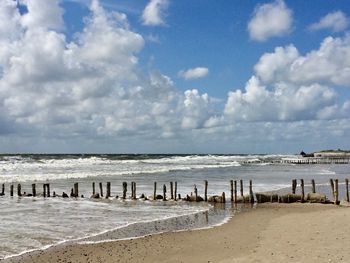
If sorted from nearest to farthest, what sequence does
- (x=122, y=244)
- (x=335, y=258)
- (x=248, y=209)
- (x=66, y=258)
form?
(x=335, y=258) < (x=66, y=258) < (x=122, y=244) < (x=248, y=209)

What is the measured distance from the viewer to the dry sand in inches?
532

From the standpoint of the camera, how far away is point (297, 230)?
18.0 meters

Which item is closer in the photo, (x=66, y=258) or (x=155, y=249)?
(x=66, y=258)

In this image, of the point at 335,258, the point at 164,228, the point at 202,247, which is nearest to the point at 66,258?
the point at 202,247

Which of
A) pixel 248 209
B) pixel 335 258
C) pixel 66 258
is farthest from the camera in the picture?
pixel 248 209

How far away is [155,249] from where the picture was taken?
1614 centimetres

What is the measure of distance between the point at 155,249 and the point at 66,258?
10.3 ft

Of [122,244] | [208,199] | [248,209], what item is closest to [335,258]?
[122,244]

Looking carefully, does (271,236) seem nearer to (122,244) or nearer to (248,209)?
(122,244)

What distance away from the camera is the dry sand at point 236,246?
13.5 m

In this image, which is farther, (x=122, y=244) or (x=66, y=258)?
(x=122, y=244)

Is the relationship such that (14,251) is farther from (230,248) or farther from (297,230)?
(297,230)

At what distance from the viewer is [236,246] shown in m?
16.1

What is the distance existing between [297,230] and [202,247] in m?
4.27
